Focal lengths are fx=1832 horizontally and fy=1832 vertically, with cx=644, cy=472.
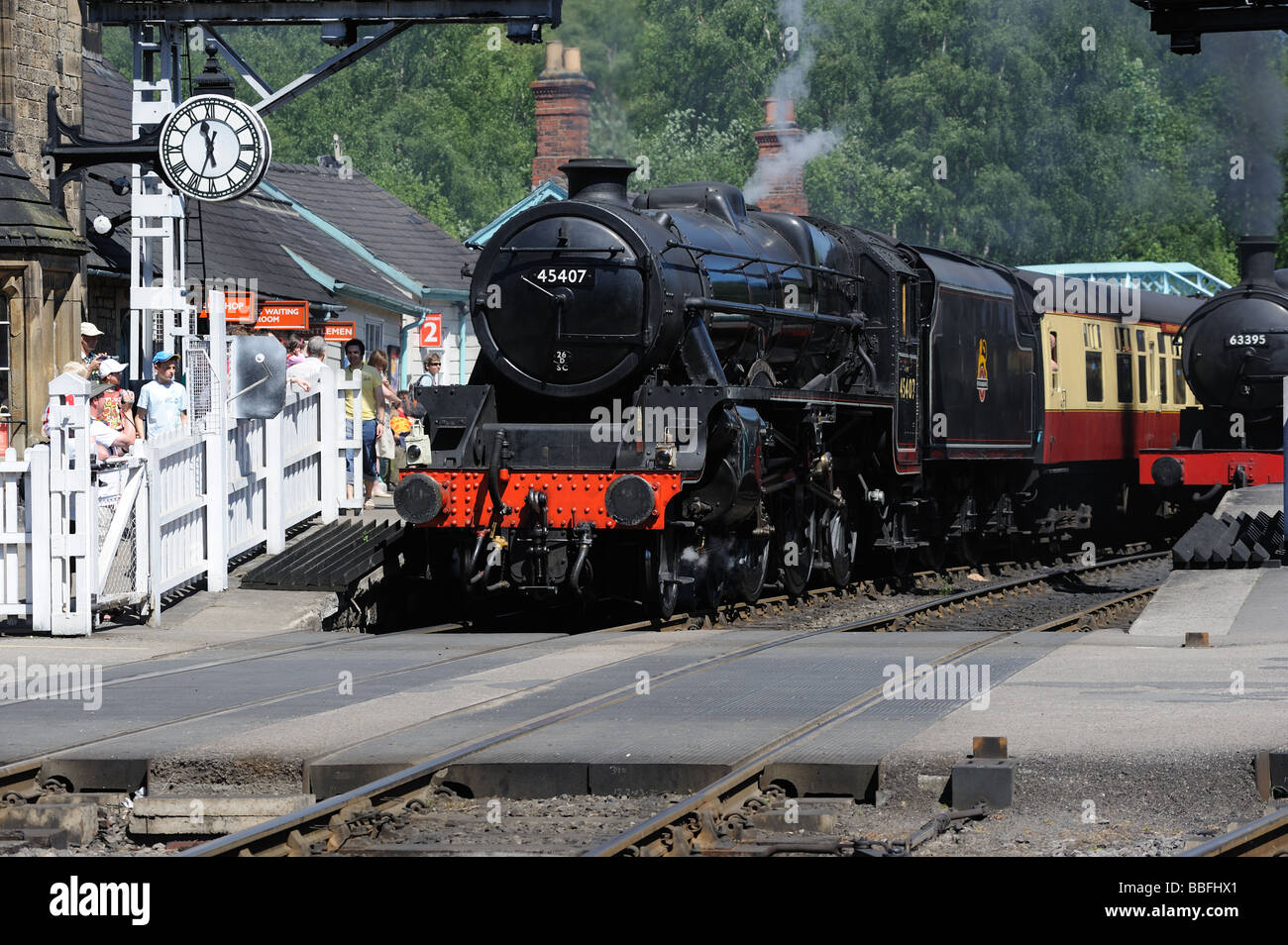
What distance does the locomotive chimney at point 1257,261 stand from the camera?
72.8 ft

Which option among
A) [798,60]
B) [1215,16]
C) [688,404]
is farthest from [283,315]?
[798,60]

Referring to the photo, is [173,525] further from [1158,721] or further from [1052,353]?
[1052,353]

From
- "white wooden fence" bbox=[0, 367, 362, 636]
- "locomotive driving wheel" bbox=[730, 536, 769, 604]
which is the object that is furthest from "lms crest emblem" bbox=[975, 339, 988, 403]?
"white wooden fence" bbox=[0, 367, 362, 636]

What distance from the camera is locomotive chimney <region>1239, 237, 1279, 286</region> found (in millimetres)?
22203

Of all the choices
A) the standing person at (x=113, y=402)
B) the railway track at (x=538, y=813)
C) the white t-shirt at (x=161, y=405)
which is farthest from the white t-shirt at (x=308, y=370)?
the railway track at (x=538, y=813)

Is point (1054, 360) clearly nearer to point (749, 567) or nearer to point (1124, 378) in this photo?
point (1124, 378)

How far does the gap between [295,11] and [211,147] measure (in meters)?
1.66

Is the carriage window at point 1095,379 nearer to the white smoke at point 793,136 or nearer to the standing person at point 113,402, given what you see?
the standing person at point 113,402

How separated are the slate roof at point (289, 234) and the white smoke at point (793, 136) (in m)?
9.64

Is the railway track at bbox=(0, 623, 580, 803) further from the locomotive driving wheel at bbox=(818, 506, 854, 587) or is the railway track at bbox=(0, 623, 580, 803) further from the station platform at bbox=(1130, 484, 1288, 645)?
the station platform at bbox=(1130, 484, 1288, 645)

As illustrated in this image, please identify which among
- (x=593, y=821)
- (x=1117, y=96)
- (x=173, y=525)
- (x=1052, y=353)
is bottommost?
(x=593, y=821)
